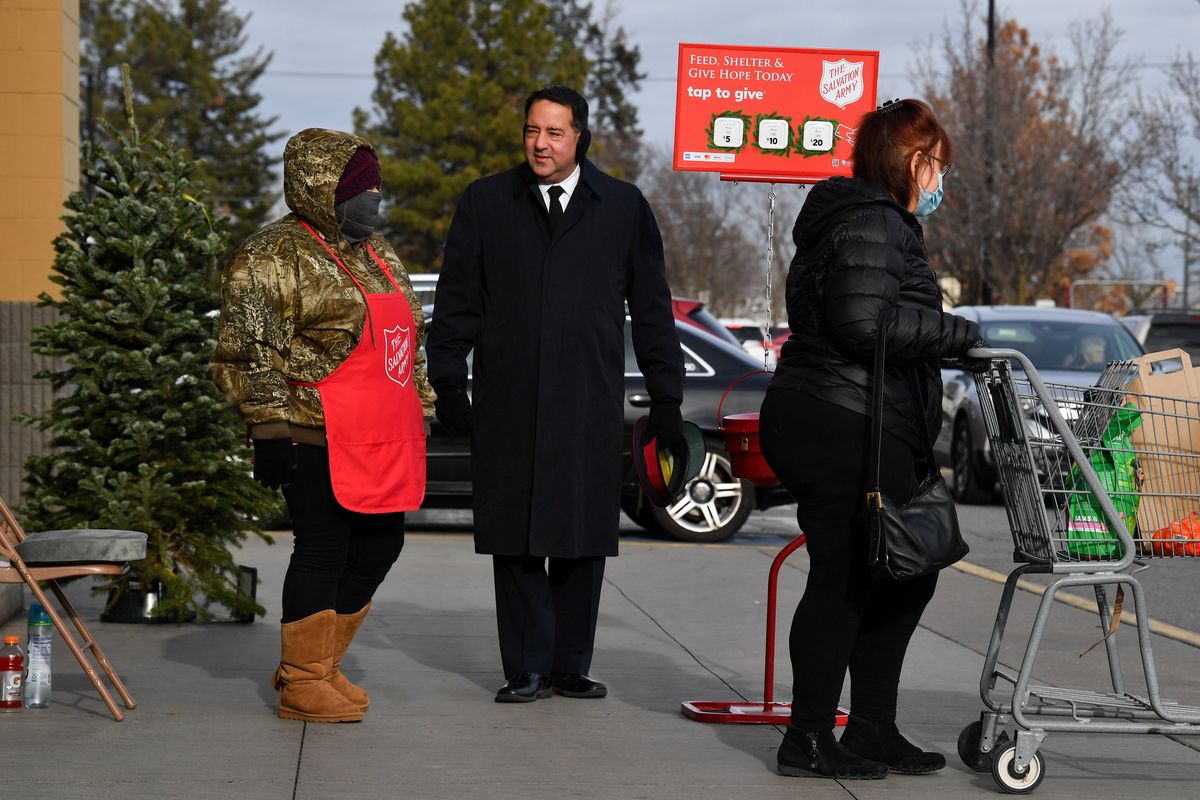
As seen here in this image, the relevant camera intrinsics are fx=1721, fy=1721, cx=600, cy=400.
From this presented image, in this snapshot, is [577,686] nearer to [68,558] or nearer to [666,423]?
[666,423]

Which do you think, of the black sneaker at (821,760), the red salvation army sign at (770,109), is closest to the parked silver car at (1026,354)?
the red salvation army sign at (770,109)

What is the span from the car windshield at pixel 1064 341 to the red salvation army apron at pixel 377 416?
10.2 metres

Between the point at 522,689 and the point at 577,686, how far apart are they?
266mm

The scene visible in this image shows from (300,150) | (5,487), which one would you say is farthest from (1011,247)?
(300,150)

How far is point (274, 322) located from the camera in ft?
18.1

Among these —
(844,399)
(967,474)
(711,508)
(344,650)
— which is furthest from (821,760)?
(967,474)

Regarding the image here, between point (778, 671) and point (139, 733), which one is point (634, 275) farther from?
point (139, 733)

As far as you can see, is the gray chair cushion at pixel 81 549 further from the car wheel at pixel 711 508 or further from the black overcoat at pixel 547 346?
the car wheel at pixel 711 508

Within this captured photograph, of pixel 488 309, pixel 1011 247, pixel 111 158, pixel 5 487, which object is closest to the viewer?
pixel 488 309

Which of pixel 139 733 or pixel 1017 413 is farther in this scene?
pixel 139 733

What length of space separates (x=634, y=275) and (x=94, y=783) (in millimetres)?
2616

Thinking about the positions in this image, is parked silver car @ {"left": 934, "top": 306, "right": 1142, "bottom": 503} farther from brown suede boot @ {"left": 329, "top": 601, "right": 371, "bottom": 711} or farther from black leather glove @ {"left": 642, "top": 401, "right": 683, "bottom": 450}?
brown suede boot @ {"left": 329, "top": 601, "right": 371, "bottom": 711}

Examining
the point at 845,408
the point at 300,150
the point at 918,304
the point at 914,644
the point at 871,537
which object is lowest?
the point at 914,644

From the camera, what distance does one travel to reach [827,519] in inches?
197
